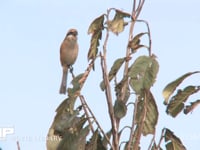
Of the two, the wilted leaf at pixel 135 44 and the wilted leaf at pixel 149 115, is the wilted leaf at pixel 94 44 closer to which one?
the wilted leaf at pixel 135 44

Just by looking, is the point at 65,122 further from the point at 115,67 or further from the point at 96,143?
the point at 115,67

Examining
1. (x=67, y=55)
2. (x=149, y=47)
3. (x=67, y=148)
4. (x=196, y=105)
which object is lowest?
(x=67, y=148)

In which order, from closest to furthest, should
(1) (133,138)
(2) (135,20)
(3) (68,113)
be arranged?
(1) (133,138) < (2) (135,20) < (3) (68,113)

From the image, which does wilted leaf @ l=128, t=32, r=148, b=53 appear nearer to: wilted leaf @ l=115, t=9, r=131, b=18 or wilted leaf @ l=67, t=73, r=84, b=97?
wilted leaf @ l=115, t=9, r=131, b=18

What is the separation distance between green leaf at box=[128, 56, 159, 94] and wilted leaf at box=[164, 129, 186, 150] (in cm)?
38

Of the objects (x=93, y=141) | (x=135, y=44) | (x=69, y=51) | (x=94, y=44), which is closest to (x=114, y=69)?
(x=135, y=44)

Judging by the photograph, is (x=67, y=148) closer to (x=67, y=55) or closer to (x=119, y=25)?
(x=119, y=25)

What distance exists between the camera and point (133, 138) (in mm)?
2557

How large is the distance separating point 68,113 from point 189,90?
731 mm

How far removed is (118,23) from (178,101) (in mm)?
552

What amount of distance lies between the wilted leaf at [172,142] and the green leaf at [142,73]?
1.24 ft

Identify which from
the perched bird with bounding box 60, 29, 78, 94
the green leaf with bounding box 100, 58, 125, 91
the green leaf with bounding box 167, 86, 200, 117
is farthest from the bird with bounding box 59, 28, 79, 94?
the green leaf with bounding box 167, 86, 200, 117

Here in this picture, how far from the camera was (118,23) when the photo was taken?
282 centimetres

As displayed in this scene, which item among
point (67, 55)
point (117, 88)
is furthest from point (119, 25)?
point (67, 55)
